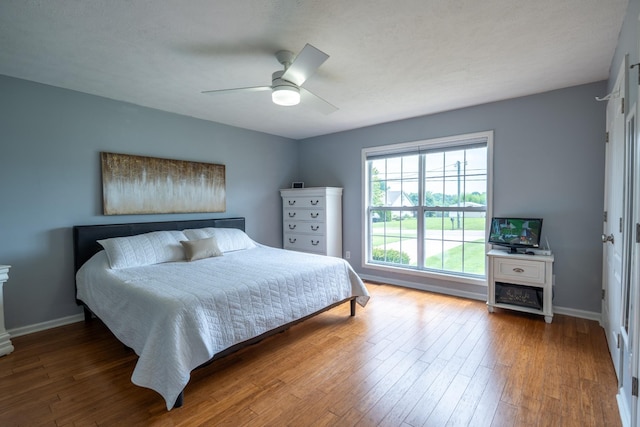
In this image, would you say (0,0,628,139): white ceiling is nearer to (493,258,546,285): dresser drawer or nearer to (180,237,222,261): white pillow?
(180,237,222,261): white pillow

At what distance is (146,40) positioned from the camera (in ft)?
6.80

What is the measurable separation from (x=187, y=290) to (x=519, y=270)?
3119 millimetres

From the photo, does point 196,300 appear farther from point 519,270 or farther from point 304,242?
point 519,270

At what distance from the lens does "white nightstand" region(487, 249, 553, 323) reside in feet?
9.52

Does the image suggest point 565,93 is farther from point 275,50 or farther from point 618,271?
point 275,50

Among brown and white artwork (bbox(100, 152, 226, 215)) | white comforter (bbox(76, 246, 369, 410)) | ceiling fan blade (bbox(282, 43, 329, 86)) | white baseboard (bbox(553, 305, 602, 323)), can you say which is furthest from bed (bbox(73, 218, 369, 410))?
white baseboard (bbox(553, 305, 602, 323))

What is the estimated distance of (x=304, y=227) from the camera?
4.72 meters

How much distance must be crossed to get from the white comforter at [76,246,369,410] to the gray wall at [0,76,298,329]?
317 mm

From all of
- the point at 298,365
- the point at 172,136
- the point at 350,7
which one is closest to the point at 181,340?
the point at 298,365

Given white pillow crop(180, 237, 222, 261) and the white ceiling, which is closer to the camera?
the white ceiling

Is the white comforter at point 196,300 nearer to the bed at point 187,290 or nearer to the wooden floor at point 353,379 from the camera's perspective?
the bed at point 187,290

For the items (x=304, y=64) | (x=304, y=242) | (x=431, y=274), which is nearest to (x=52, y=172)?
(x=304, y=64)

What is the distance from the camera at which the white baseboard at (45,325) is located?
8.98 feet

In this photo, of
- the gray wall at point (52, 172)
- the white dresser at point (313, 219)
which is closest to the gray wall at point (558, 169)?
the white dresser at point (313, 219)
